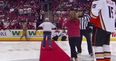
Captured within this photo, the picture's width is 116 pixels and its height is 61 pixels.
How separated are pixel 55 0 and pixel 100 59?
65.2 ft

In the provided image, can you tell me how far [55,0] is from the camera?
23062mm

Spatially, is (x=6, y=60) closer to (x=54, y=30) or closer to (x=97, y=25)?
(x=97, y=25)

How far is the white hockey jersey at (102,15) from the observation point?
364 cm

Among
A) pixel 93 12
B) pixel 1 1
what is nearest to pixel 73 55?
pixel 93 12

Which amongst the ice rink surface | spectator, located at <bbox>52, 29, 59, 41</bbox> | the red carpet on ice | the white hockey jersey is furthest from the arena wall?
the white hockey jersey

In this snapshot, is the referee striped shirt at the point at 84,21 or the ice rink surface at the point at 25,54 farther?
the referee striped shirt at the point at 84,21

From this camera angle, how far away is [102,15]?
3723 millimetres

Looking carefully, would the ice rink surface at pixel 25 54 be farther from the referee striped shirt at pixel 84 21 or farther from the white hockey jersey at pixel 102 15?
the white hockey jersey at pixel 102 15

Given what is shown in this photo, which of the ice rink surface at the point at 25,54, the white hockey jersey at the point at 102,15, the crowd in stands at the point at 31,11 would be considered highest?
the white hockey jersey at the point at 102,15

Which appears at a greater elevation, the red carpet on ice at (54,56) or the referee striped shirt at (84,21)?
the referee striped shirt at (84,21)

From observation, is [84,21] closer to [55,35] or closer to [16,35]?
[55,35]

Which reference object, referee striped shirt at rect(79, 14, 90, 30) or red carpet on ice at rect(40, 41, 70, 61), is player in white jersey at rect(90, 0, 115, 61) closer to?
red carpet on ice at rect(40, 41, 70, 61)

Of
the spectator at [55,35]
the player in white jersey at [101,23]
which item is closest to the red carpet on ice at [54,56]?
the player in white jersey at [101,23]

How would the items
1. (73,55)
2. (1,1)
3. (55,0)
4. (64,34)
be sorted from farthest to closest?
(55,0) → (1,1) → (64,34) → (73,55)
